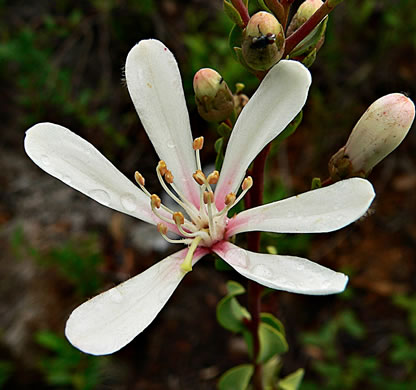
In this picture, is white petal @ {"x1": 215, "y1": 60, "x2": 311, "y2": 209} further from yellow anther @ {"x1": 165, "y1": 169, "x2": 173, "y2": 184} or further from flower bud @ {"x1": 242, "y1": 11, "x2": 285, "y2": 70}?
yellow anther @ {"x1": 165, "y1": 169, "x2": 173, "y2": 184}

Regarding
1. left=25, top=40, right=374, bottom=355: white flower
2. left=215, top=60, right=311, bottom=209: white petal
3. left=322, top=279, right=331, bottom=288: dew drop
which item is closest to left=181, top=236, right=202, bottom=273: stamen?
left=25, top=40, right=374, bottom=355: white flower

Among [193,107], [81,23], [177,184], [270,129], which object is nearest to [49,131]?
[177,184]

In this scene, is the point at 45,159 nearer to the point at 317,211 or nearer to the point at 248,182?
the point at 248,182

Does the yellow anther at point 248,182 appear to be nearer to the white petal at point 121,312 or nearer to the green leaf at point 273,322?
the white petal at point 121,312

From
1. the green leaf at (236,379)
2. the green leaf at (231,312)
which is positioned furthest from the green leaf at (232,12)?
the green leaf at (236,379)

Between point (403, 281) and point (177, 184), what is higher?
point (177, 184)

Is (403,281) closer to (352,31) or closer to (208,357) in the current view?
(208,357)
